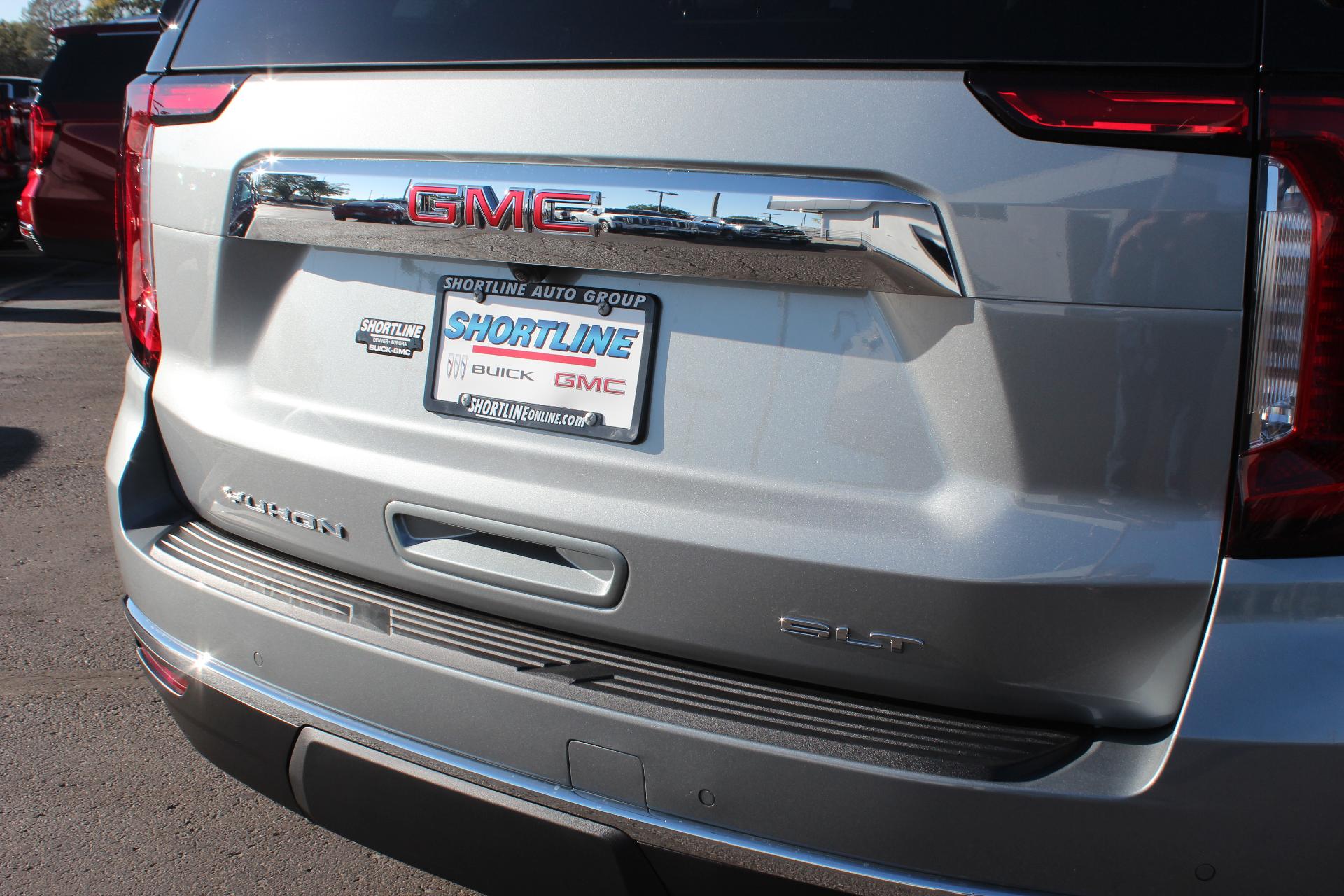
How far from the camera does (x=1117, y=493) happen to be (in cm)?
126

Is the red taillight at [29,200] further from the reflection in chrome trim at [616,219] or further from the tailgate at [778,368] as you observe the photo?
the reflection in chrome trim at [616,219]

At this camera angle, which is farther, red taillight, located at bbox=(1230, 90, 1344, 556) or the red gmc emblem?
the red gmc emblem

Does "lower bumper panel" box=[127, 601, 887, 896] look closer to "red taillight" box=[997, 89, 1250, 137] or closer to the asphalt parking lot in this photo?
the asphalt parking lot

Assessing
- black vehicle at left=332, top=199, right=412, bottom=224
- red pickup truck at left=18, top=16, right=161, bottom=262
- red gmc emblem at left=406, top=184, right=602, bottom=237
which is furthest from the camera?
red pickup truck at left=18, top=16, right=161, bottom=262

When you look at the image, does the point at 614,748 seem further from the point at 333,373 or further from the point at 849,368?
the point at 333,373

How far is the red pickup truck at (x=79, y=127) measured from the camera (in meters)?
8.21

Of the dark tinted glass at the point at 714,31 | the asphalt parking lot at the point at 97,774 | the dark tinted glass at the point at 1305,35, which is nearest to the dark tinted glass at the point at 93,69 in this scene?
the asphalt parking lot at the point at 97,774

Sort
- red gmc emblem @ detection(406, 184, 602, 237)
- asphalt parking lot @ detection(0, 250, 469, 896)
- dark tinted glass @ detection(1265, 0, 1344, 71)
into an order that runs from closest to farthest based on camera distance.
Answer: dark tinted glass @ detection(1265, 0, 1344, 71), red gmc emblem @ detection(406, 184, 602, 237), asphalt parking lot @ detection(0, 250, 469, 896)

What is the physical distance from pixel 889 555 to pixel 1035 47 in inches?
23.5

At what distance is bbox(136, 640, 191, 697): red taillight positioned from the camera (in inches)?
73.1

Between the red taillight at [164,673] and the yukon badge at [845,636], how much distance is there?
40.8 inches

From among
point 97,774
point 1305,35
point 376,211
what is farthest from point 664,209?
point 97,774

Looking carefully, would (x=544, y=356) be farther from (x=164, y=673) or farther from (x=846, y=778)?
(x=164, y=673)

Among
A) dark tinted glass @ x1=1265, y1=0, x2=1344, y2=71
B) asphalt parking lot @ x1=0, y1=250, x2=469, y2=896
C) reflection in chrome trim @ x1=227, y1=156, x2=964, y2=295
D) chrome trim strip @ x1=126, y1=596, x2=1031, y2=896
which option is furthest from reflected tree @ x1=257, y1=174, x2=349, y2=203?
asphalt parking lot @ x1=0, y1=250, x2=469, y2=896
